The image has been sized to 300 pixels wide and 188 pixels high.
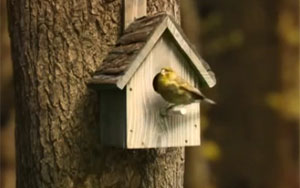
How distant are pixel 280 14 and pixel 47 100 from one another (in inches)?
120

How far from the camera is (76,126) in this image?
258 cm

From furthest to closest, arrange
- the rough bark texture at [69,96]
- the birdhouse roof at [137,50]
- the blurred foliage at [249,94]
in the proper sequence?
the blurred foliage at [249,94], the rough bark texture at [69,96], the birdhouse roof at [137,50]

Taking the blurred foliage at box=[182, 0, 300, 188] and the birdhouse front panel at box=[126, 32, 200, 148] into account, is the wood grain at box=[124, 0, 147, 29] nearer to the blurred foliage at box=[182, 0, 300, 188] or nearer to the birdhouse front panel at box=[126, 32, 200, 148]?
the birdhouse front panel at box=[126, 32, 200, 148]

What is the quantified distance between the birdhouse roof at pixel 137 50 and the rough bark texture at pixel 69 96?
0.16 ft

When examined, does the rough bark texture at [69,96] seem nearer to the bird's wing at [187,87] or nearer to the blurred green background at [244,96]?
the bird's wing at [187,87]

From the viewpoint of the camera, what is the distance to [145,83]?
8.14 feet

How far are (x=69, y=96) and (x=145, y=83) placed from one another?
26 centimetres

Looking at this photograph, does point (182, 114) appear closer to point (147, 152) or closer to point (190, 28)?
point (147, 152)

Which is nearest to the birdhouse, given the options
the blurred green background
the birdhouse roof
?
the birdhouse roof

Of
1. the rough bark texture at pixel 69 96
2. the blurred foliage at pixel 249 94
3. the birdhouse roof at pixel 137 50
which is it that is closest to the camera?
the birdhouse roof at pixel 137 50

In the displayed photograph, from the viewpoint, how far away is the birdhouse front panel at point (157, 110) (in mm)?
2457

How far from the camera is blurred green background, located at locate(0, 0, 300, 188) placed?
5363 millimetres

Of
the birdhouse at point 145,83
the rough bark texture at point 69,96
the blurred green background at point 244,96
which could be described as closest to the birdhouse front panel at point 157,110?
the birdhouse at point 145,83

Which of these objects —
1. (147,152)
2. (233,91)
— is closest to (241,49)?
(233,91)
